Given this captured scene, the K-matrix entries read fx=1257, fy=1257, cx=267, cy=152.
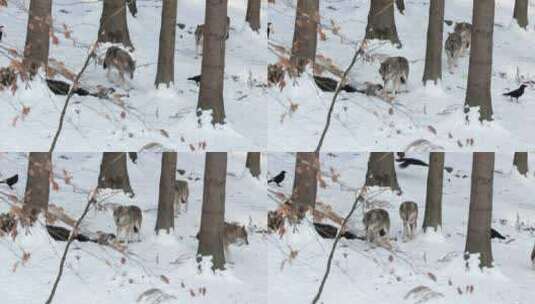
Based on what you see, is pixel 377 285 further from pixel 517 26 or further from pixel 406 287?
pixel 517 26

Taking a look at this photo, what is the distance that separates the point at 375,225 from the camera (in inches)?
647

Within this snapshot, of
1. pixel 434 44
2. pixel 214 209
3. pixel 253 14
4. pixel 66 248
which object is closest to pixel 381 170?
pixel 214 209

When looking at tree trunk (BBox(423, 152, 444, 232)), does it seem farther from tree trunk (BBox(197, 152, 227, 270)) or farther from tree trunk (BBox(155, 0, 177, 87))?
tree trunk (BBox(155, 0, 177, 87))

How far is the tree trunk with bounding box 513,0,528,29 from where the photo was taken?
91.5 ft

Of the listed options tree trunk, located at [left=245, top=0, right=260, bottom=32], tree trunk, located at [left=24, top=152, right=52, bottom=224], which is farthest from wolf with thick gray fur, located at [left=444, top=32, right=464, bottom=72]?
tree trunk, located at [left=24, top=152, right=52, bottom=224]

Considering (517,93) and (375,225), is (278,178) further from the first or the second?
(517,93)

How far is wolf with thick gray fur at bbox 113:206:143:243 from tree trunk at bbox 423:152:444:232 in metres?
4.15

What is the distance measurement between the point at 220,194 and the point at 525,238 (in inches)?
222

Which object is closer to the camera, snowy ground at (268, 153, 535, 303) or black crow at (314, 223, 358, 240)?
black crow at (314, 223, 358, 240)

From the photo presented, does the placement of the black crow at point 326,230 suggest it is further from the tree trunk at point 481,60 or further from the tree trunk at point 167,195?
the tree trunk at point 481,60

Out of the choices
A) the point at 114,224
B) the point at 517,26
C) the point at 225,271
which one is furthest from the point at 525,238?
the point at 517,26

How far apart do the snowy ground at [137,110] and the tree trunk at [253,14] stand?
8.12ft

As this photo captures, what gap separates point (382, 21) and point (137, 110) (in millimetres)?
4337

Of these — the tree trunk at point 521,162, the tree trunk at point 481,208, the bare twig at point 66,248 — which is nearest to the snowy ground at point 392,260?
the tree trunk at point 481,208
